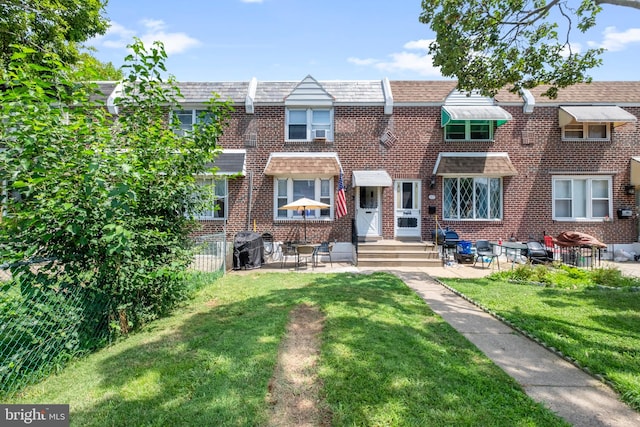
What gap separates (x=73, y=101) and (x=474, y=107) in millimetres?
14203

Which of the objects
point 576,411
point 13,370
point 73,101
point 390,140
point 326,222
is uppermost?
point 390,140

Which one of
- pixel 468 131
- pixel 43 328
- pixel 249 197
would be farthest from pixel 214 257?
pixel 468 131

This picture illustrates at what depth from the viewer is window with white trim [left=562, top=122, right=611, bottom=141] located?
13.8m

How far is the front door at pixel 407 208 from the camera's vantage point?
13820 millimetres

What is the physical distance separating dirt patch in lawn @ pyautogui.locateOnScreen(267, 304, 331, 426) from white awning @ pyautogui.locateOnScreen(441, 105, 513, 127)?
452 inches

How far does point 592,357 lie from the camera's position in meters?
4.15

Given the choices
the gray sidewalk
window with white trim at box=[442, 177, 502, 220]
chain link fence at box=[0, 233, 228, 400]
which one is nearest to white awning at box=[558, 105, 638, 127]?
window with white trim at box=[442, 177, 502, 220]

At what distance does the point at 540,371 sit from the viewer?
3877mm

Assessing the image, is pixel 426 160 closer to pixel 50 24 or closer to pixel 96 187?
pixel 96 187

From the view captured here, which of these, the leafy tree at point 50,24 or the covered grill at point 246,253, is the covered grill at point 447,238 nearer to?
the covered grill at point 246,253

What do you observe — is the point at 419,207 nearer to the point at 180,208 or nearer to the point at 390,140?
the point at 390,140

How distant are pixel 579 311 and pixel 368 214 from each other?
8.38m

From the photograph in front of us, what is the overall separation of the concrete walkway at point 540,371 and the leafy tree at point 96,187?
4809 millimetres

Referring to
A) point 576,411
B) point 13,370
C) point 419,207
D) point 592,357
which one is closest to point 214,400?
point 13,370
